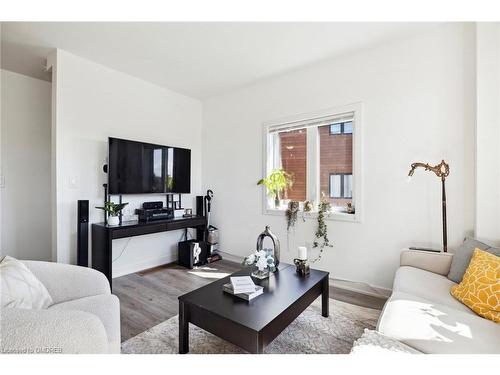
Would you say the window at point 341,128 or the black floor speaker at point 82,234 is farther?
the window at point 341,128

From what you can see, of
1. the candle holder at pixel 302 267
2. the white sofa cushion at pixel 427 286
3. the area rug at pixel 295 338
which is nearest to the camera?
the white sofa cushion at pixel 427 286

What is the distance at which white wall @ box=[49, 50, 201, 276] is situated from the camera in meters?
2.65

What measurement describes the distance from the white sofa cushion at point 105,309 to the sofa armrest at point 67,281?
3.0 inches

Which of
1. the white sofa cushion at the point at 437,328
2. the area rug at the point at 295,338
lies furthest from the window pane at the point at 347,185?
the white sofa cushion at the point at 437,328

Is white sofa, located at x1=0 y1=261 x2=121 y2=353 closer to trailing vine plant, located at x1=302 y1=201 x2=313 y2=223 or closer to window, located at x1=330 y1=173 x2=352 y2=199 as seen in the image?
trailing vine plant, located at x1=302 y1=201 x2=313 y2=223

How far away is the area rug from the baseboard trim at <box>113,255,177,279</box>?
1.41 meters

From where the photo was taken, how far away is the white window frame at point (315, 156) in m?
2.70

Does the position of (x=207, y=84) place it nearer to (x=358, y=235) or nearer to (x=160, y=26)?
(x=160, y=26)

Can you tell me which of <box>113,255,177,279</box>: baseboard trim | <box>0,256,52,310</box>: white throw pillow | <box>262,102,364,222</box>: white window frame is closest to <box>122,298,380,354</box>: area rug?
<box>0,256,52,310</box>: white throw pillow

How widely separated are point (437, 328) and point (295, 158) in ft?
7.76

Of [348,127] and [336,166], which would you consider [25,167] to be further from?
[348,127]

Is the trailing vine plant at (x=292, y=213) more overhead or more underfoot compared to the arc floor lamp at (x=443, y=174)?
more underfoot

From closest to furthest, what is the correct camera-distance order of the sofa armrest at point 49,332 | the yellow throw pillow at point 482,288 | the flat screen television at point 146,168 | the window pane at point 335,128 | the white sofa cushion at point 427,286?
the sofa armrest at point 49,332
the yellow throw pillow at point 482,288
the white sofa cushion at point 427,286
the flat screen television at point 146,168
the window pane at point 335,128

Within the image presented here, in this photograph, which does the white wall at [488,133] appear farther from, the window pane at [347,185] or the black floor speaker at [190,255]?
the black floor speaker at [190,255]
